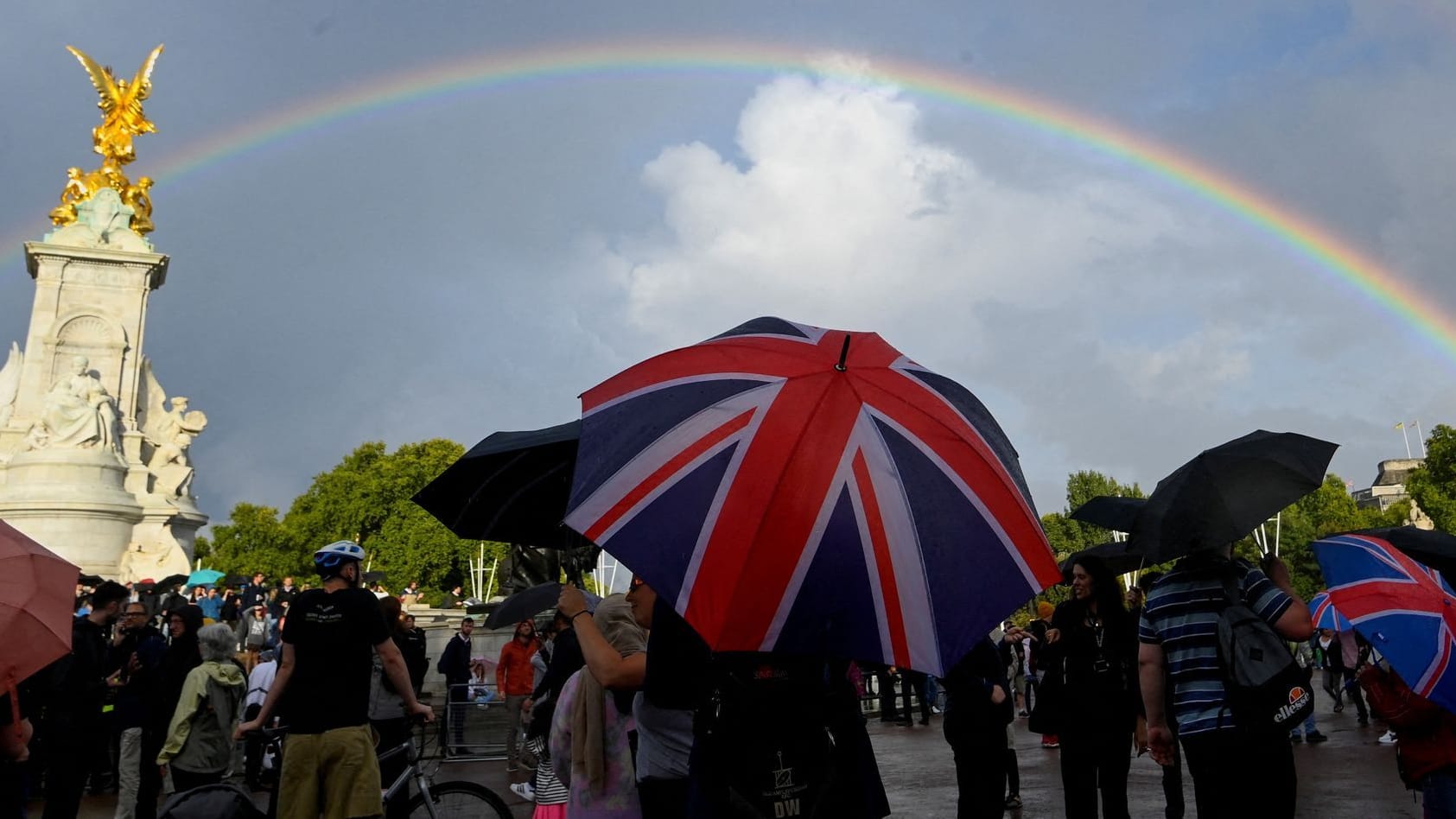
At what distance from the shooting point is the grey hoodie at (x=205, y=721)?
7422 millimetres

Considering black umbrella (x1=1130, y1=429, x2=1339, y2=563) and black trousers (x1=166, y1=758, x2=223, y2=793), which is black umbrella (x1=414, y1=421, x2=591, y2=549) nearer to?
black umbrella (x1=1130, y1=429, x2=1339, y2=563)

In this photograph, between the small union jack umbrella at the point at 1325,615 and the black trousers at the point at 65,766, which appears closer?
the small union jack umbrella at the point at 1325,615

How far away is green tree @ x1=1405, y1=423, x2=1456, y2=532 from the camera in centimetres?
5788

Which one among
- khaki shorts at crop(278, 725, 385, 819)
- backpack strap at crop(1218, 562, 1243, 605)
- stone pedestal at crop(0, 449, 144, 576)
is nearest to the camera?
backpack strap at crop(1218, 562, 1243, 605)

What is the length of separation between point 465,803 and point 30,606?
133 inches

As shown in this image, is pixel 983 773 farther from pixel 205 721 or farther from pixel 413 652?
pixel 413 652

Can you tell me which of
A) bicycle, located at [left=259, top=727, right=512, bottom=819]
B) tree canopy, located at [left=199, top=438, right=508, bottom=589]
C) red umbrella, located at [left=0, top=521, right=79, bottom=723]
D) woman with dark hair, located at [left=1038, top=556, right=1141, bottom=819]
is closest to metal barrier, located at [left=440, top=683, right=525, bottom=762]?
bicycle, located at [left=259, top=727, right=512, bottom=819]

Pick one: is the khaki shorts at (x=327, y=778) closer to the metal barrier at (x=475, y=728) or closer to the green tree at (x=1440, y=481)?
the metal barrier at (x=475, y=728)

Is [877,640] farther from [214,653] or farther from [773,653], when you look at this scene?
[214,653]

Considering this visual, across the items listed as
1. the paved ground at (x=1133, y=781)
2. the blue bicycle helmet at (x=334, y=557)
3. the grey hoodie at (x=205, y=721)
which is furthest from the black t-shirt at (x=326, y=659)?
the paved ground at (x=1133, y=781)

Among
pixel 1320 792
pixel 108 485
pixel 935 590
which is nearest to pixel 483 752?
pixel 1320 792

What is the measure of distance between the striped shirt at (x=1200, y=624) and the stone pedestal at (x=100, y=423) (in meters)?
36.4

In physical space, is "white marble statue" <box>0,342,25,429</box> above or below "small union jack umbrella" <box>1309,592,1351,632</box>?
above

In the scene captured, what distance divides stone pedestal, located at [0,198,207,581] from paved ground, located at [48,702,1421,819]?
87.7 feet
